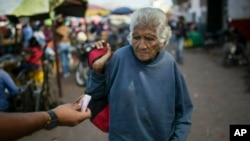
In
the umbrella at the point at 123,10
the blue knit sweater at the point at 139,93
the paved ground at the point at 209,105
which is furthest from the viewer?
the umbrella at the point at 123,10

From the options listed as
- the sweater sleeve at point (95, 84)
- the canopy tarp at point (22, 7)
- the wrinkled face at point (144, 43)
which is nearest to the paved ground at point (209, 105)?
the canopy tarp at point (22, 7)

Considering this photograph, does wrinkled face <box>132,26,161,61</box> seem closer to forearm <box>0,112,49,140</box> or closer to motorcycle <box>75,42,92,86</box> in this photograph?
forearm <box>0,112,49,140</box>

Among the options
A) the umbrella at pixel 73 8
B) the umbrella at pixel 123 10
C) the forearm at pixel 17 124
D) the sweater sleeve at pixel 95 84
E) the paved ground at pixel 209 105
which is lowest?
the paved ground at pixel 209 105

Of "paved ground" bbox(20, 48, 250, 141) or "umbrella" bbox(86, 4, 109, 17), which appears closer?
"paved ground" bbox(20, 48, 250, 141)

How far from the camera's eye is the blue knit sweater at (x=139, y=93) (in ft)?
8.17

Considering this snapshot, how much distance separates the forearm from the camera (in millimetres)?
1554

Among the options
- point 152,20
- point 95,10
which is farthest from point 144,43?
point 95,10

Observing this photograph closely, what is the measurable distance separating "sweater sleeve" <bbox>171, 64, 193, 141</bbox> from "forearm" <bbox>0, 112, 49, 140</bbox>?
117 centimetres

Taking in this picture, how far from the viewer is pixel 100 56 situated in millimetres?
2547

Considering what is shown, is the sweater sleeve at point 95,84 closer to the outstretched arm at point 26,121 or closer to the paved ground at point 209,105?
the outstretched arm at point 26,121

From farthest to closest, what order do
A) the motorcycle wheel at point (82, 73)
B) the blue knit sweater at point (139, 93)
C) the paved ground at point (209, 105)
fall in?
1. the motorcycle wheel at point (82, 73)
2. the paved ground at point (209, 105)
3. the blue knit sweater at point (139, 93)

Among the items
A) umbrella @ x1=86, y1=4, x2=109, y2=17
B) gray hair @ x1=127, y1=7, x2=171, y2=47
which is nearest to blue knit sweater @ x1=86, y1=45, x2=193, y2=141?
gray hair @ x1=127, y1=7, x2=171, y2=47

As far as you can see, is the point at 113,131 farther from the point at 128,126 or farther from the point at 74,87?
the point at 74,87

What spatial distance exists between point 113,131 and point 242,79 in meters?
9.08
